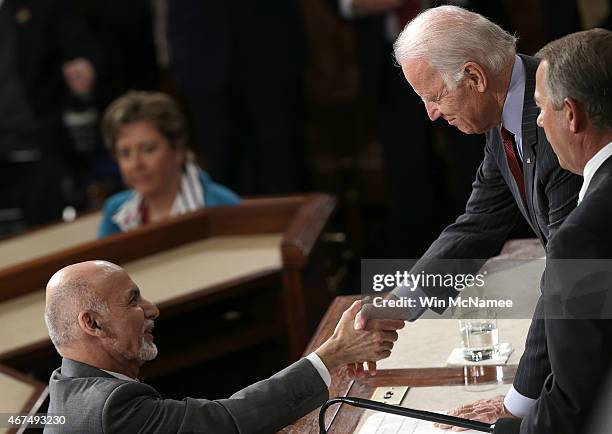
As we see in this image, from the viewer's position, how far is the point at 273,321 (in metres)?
4.24

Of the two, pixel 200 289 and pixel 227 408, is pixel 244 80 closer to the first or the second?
pixel 200 289

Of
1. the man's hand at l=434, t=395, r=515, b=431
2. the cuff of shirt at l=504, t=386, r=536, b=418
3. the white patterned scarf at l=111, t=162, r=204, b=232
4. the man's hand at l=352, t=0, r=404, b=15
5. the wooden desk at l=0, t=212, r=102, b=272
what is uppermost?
the man's hand at l=352, t=0, r=404, b=15

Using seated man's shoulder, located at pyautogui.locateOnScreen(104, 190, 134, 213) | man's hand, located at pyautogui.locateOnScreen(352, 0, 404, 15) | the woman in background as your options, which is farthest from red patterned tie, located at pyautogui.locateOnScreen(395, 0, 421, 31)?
seated man's shoulder, located at pyautogui.locateOnScreen(104, 190, 134, 213)

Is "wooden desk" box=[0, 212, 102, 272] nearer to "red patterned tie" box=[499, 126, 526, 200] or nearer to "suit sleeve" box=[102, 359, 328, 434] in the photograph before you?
"suit sleeve" box=[102, 359, 328, 434]

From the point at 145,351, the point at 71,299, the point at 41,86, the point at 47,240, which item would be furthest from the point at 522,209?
the point at 41,86

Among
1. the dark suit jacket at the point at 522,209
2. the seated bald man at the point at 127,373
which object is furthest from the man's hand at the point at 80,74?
the seated bald man at the point at 127,373

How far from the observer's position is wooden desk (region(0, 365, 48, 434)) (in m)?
3.14

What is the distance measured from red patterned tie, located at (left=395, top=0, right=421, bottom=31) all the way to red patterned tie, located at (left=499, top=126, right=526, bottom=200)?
321cm

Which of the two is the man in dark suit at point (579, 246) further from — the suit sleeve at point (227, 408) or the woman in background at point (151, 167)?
the woman in background at point (151, 167)

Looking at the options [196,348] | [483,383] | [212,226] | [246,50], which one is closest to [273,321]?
[196,348]

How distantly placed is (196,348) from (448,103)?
1695mm

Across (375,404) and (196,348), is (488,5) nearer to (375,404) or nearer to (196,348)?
→ (196,348)

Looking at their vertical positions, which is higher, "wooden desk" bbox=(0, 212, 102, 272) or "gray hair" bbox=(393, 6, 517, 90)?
"gray hair" bbox=(393, 6, 517, 90)

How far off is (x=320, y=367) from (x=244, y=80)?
420 centimetres
